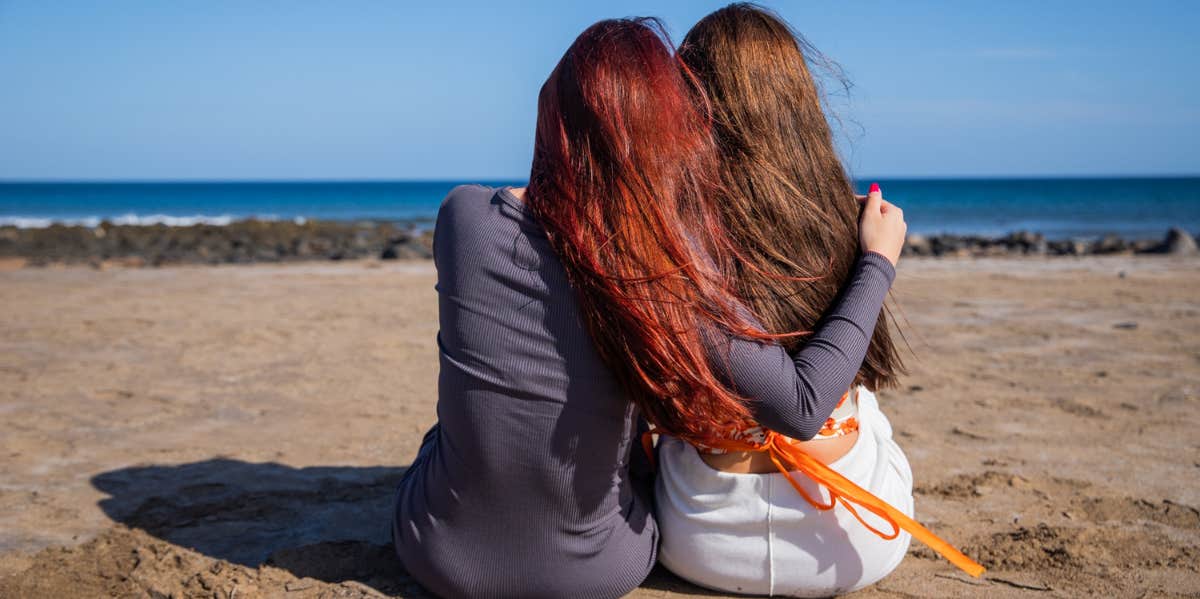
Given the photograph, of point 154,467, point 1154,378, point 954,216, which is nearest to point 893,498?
point 154,467

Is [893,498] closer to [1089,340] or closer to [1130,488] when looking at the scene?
[1130,488]

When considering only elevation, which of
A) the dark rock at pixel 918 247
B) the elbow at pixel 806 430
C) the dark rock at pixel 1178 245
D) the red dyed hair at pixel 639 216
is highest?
the red dyed hair at pixel 639 216

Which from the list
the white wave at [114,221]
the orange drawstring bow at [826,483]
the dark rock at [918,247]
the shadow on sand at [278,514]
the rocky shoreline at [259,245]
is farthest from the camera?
the white wave at [114,221]

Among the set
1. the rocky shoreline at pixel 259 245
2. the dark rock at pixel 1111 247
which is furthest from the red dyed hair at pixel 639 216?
the dark rock at pixel 1111 247

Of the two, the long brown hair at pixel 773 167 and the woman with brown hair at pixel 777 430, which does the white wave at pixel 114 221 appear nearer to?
the woman with brown hair at pixel 777 430

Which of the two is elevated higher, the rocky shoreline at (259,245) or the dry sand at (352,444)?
the dry sand at (352,444)

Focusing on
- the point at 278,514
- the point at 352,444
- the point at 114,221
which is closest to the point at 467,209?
the point at 278,514

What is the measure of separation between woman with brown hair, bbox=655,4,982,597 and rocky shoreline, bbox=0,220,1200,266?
1188 cm

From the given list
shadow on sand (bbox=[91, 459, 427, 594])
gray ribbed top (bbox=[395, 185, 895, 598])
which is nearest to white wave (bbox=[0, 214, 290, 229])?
shadow on sand (bbox=[91, 459, 427, 594])

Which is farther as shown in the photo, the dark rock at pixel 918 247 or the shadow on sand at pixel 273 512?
the dark rock at pixel 918 247

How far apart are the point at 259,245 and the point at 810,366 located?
52.9ft

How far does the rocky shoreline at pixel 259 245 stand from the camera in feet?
47.0

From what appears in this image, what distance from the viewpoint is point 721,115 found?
1919 mm

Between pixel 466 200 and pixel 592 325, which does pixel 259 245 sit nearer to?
pixel 466 200
